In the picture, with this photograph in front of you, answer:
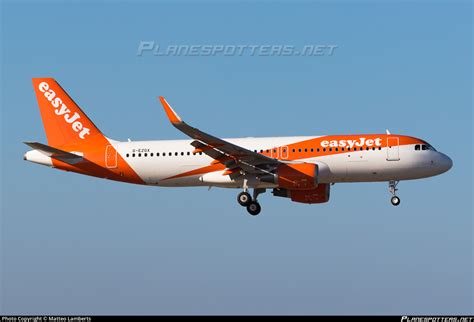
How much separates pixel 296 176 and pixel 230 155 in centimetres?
439

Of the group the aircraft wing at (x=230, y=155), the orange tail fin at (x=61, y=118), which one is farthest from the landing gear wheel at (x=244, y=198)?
the orange tail fin at (x=61, y=118)

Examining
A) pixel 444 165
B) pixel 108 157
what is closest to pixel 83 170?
pixel 108 157

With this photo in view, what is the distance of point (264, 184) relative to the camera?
6053cm

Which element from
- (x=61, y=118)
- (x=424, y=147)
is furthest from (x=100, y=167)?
(x=424, y=147)

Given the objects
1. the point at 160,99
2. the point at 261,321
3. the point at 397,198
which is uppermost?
the point at 160,99

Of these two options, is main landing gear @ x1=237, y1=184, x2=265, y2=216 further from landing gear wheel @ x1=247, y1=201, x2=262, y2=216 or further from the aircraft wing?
the aircraft wing

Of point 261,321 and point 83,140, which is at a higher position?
point 83,140

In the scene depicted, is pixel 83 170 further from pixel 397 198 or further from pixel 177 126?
pixel 397 198

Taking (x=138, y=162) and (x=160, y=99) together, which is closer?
(x=160, y=99)

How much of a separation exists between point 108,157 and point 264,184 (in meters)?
11.0

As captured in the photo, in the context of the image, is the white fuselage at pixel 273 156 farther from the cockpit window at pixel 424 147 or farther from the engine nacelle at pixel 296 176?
the engine nacelle at pixel 296 176

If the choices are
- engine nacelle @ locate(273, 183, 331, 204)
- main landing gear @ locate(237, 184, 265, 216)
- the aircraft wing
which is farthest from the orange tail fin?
engine nacelle @ locate(273, 183, 331, 204)

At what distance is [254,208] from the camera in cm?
6172

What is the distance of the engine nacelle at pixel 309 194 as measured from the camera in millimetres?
63344
